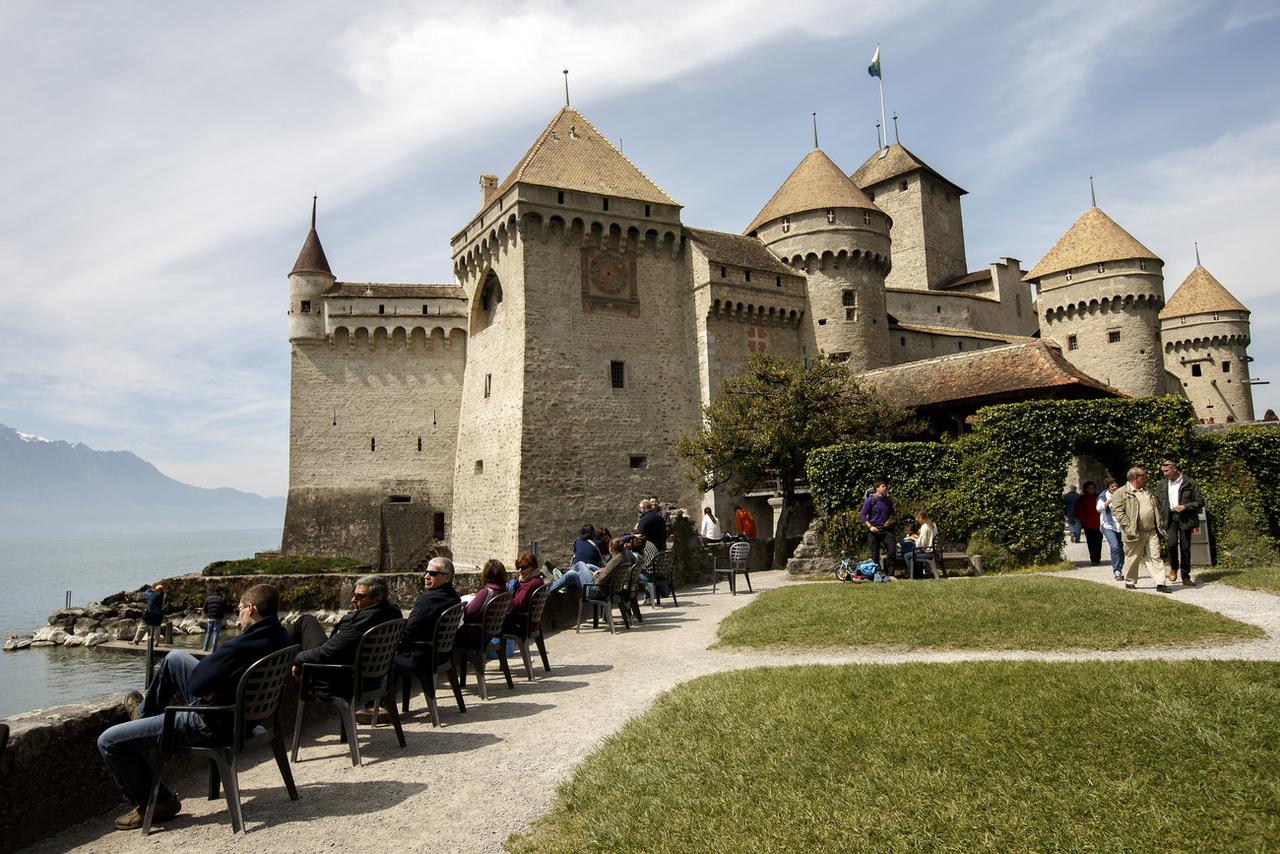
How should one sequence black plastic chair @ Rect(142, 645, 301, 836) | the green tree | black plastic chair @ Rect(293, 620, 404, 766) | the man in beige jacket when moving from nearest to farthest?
black plastic chair @ Rect(142, 645, 301, 836), black plastic chair @ Rect(293, 620, 404, 766), the man in beige jacket, the green tree

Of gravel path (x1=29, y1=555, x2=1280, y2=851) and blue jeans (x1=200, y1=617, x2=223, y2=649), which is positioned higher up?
gravel path (x1=29, y1=555, x2=1280, y2=851)

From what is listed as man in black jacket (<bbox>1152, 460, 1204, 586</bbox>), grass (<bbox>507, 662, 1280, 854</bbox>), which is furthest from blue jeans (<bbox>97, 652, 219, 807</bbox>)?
man in black jacket (<bbox>1152, 460, 1204, 586</bbox>)

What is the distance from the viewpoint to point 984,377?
Answer: 23156 millimetres

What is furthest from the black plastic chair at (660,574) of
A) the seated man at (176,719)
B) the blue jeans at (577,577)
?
the seated man at (176,719)

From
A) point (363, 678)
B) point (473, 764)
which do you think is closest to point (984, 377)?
point (473, 764)

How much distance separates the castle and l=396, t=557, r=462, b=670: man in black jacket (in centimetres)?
1765

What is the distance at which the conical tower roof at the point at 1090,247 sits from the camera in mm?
40281

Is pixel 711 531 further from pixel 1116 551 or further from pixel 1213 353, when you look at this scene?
pixel 1213 353

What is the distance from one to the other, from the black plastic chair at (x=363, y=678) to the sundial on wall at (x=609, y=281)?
2198 cm

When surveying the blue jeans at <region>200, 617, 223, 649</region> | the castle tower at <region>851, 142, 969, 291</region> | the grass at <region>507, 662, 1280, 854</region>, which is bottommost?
the blue jeans at <region>200, 617, 223, 649</region>

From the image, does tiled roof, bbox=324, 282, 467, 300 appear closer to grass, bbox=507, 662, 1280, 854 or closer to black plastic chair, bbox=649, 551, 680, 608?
black plastic chair, bbox=649, 551, 680, 608

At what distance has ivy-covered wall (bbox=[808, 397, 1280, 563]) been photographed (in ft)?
49.1

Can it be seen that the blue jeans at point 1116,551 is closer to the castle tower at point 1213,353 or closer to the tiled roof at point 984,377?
the tiled roof at point 984,377

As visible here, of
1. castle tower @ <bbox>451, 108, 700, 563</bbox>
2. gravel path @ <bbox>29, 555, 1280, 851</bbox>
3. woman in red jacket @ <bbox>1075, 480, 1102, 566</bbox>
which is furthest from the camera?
castle tower @ <bbox>451, 108, 700, 563</bbox>
